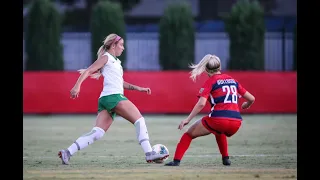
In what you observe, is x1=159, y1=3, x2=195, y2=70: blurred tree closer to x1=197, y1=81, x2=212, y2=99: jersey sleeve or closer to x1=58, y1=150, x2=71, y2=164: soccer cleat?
x1=58, y1=150, x2=71, y2=164: soccer cleat

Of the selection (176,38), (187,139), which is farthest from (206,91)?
(176,38)

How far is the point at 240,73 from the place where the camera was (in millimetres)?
28016

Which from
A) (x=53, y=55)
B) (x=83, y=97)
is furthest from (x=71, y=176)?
(x=53, y=55)

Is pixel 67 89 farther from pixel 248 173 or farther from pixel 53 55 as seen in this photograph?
pixel 248 173

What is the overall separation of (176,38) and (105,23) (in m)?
2.71

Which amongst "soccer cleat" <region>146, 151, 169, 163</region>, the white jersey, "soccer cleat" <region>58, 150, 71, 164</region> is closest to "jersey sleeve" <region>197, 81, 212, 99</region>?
"soccer cleat" <region>146, 151, 169, 163</region>

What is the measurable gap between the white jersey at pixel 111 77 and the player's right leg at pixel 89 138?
36 centimetres

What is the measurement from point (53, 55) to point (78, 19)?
1178 cm

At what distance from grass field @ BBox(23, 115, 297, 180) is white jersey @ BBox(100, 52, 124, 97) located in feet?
3.36

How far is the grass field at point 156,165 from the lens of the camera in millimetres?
10844

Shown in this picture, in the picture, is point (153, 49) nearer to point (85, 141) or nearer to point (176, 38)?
point (176, 38)

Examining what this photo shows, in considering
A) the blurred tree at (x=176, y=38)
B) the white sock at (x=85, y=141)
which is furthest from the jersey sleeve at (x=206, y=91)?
the blurred tree at (x=176, y=38)

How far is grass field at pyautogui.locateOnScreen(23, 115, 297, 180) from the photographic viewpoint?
10.8 metres

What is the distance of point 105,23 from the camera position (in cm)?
3297
